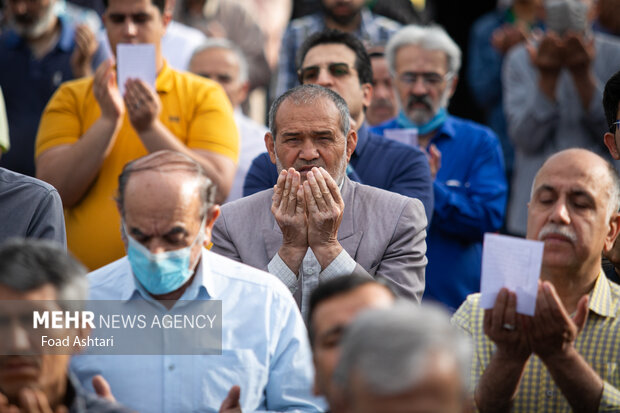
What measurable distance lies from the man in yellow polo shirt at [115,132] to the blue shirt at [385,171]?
28cm

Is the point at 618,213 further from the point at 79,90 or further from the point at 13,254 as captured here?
the point at 79,90

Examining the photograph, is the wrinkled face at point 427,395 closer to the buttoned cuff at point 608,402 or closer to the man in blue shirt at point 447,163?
the buttoned cuff at point 608,402

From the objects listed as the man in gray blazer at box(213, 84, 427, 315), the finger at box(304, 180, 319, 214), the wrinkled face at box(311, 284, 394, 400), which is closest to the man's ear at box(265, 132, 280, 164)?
the man in gray blazer at box(213, 84, 427, 315)

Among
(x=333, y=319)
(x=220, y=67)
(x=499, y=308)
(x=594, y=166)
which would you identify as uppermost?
(x=220, y=67)

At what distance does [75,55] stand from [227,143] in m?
2.08

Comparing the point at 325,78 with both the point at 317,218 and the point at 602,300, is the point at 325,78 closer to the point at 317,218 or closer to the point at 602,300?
the point at 317,218

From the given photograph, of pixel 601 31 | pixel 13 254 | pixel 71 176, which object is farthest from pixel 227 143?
pixel 601 31

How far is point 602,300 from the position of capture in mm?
4113

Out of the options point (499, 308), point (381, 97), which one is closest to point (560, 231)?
point (499, 308)

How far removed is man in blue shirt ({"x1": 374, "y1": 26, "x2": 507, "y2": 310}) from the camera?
5914 millimetres

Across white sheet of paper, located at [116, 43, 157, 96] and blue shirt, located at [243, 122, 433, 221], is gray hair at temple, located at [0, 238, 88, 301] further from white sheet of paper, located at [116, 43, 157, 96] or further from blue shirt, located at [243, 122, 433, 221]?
white sheet of paper, located at [116, 43, 157, 96]

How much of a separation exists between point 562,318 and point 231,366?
1302 mm

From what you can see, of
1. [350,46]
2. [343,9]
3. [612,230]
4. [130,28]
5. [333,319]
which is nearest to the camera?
[333,319]

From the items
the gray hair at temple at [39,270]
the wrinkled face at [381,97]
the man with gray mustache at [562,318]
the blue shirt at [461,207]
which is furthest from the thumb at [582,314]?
the wrinkled face at [381,97]
